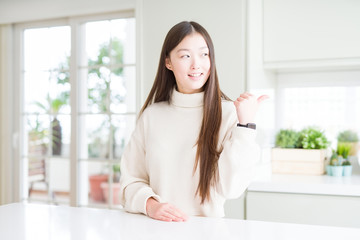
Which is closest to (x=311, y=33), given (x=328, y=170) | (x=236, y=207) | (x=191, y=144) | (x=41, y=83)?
(x=328, y=170)

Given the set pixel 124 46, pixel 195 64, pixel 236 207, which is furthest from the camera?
pixel 124 46

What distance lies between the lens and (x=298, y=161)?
2635 mm

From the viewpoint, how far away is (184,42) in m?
1.35

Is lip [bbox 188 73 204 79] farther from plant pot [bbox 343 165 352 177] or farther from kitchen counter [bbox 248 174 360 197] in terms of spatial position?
plant pot [bbox 343 165 352 177]

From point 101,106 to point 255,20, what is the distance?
11.5ft

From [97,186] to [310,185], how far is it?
3.93 metres

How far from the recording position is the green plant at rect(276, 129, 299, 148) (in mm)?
2684

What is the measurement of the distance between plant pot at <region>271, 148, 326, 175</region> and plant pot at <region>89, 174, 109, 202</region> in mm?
3397

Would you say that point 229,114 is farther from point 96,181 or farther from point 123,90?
point 96,181

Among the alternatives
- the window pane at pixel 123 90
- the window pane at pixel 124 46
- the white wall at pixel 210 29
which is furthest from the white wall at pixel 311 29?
the window pane at pixel 124 46

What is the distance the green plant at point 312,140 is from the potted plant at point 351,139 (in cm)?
16

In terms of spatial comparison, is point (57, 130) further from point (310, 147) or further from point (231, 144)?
point (231, 144)

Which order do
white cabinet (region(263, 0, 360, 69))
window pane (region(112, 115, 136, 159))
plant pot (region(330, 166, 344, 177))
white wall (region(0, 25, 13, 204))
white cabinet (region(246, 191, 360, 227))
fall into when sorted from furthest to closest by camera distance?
window pane (region(112, 115, 136, 159)), white wall (region(0, 25, 13, 204)), plant pot (region(330, 166, 344, 177)), white cabinet (region(263, 0, 360, 69)), white cabinet (region(246, 191, 360, 227))

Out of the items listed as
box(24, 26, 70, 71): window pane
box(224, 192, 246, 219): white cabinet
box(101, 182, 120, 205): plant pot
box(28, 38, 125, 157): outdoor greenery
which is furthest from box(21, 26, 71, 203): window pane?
box(224, 192, 246, 219): white cabinet
